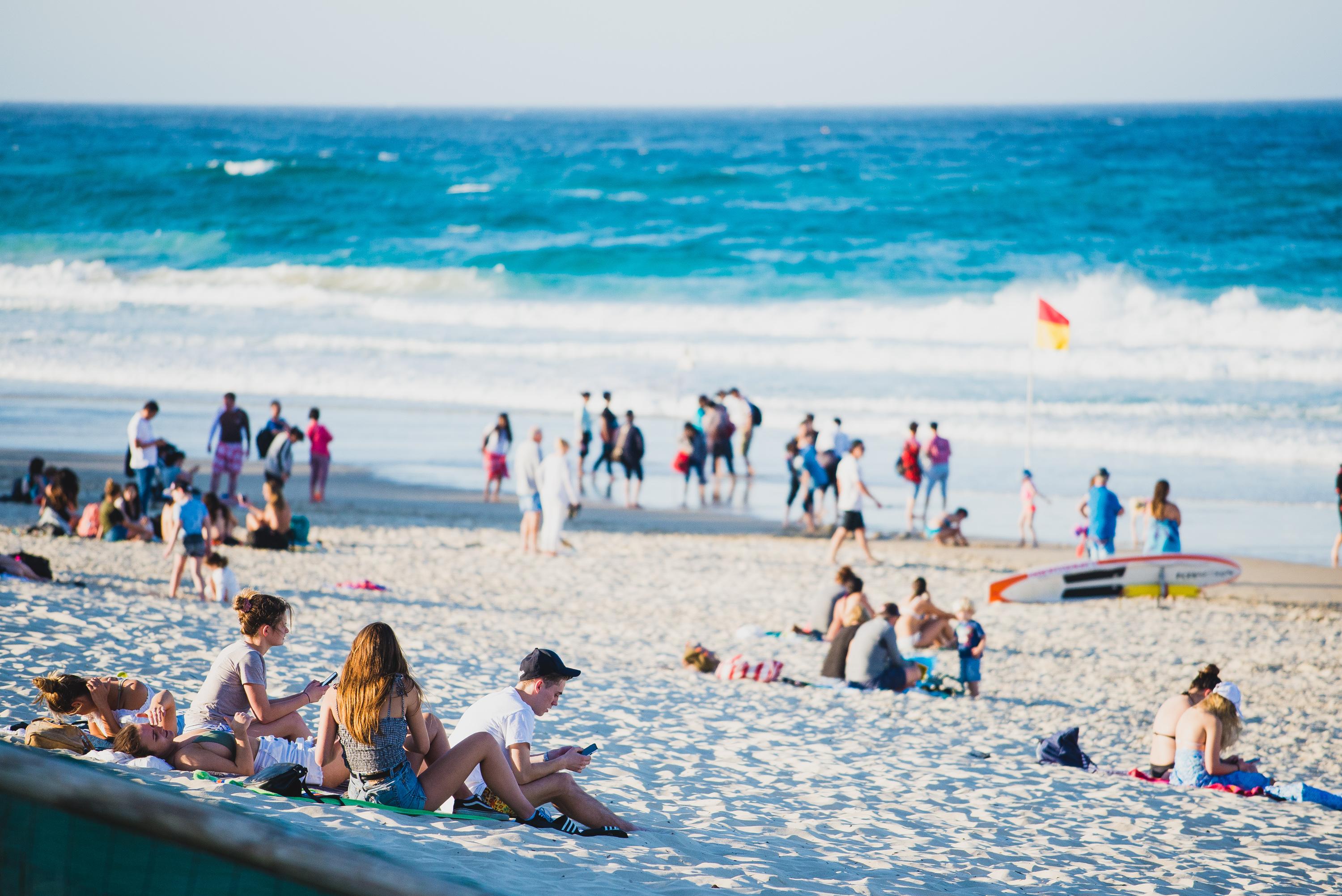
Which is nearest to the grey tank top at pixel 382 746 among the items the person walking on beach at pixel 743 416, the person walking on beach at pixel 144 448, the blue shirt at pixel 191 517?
the blue shirt at pixel 191 517

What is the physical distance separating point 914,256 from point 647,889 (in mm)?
35934

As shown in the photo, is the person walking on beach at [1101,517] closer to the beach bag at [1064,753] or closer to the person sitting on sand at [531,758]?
the beach bag at [1064,753]

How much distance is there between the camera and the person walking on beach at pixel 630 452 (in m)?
14.9

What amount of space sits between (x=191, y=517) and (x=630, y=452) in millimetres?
6302

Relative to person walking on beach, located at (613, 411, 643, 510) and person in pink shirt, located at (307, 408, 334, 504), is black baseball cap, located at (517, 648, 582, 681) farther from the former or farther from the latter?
person in pink shirt, located at (307, 408, 334, 504)

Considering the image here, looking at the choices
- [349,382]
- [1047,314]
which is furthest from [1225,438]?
[349,382]

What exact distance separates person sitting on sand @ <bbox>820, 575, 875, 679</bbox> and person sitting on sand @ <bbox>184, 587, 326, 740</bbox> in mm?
4744

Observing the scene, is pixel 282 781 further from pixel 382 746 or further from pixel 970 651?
pixel 970 651

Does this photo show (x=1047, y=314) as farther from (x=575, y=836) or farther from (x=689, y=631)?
(x=575, y=836)

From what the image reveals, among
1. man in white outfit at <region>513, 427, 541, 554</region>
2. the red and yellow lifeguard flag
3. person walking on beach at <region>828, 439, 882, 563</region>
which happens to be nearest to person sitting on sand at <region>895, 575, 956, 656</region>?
person walking on beach at <region>828, 439, 882, 563</region>

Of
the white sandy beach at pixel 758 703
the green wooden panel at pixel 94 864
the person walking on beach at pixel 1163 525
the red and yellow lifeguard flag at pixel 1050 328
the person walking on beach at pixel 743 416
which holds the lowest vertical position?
the white sandy beach at pixel 758 703

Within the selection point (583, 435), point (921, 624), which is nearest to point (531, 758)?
point (921, 624)

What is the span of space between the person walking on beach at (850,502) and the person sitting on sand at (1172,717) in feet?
18.7

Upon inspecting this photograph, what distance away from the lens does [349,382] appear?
2267cm
